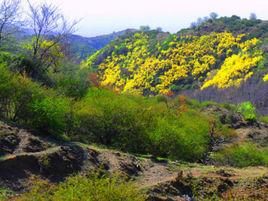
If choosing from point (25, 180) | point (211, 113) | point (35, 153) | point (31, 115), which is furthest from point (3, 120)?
point (211, 113)

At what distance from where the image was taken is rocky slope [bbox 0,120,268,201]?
80.7 feet

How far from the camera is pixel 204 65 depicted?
569 ft

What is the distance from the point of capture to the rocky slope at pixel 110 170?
24.6 m

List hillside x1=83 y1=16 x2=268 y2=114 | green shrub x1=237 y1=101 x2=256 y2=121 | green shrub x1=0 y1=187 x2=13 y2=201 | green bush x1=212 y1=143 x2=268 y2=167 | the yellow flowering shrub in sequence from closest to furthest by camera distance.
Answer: green shrub x1=0 y1=187 x2=13 y2=201, green bush x1=212 y1=143 x2=268 y2=167, green shrub x1=237 y1=101 x2=256 y2=121, hillside x1=83 y1=16 x2=268 y2=114, the yellow flowering shrub

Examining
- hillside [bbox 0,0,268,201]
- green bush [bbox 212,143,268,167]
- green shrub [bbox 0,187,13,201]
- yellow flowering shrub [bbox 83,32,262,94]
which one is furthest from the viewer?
yellow flowering shrub [bbox 83,32,262,94]

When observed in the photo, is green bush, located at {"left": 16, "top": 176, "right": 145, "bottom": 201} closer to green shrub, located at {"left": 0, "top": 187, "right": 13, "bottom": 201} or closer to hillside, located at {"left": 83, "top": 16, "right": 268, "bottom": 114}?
green shrub, located at {"left": 0, "top": 187, "right": 13, "bottom": 201}

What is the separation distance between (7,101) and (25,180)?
30.6 feet

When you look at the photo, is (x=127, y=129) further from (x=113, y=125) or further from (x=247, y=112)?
(x=247, y=112)

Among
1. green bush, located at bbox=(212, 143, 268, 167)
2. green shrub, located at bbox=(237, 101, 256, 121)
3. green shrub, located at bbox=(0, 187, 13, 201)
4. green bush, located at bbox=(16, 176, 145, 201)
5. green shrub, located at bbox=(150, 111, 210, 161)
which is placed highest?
green bush, located at bbox=(16, 176, 145, 201)

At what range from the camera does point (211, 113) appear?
94.6 m

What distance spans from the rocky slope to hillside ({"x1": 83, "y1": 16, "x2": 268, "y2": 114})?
112220mm

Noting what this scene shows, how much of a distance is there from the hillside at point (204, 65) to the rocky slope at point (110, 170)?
112220 mm

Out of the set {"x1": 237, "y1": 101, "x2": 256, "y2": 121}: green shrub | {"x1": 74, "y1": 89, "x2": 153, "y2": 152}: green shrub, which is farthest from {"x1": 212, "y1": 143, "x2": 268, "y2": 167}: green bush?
{"x1": 237, "y1": 101, "x2": 256, "y2": 121}: green shrub

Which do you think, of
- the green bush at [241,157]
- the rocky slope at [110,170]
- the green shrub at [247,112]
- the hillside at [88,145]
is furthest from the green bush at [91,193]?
the green shrub at [247,112]
